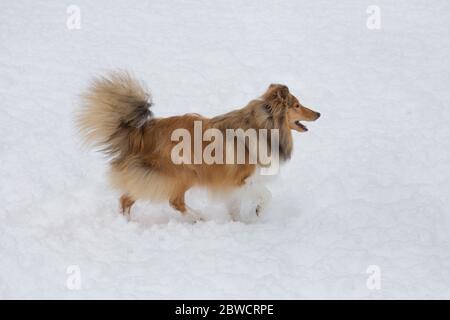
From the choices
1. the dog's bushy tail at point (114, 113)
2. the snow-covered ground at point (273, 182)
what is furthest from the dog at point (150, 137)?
the snow-covered ground at point (273, 182)

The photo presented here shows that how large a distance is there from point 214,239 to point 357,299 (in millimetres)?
1500

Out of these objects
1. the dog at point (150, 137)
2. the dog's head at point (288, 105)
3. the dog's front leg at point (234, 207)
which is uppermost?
the dog's head at point (288, 105)

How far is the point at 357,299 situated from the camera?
14.1 ft

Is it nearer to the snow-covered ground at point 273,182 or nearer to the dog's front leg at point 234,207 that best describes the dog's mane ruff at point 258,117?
the dog's front leg at point 234,207

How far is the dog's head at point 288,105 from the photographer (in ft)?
18.3

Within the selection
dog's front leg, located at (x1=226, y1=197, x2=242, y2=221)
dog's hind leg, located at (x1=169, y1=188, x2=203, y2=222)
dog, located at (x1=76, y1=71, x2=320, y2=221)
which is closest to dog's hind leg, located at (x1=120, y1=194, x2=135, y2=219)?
dog, located at (x1=76, y1=71, x2=320, y2=221)

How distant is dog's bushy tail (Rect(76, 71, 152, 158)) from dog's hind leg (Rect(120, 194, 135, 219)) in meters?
0.50

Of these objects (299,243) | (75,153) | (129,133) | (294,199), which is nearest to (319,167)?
(294,199)

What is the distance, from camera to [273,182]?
5.81 metres

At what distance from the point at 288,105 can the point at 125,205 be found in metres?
1.94

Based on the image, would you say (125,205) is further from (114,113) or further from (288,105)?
(288,105)

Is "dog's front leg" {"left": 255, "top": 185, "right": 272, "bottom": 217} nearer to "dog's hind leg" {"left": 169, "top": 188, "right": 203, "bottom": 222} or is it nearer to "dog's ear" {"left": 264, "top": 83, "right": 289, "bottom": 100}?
"dog's hind leg" {"left": 169, "top": 188, "right": 203, "bottom": 222}

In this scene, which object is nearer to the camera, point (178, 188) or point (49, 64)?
point (178, 188)

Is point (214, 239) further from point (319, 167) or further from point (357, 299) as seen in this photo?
point (319, 167)
